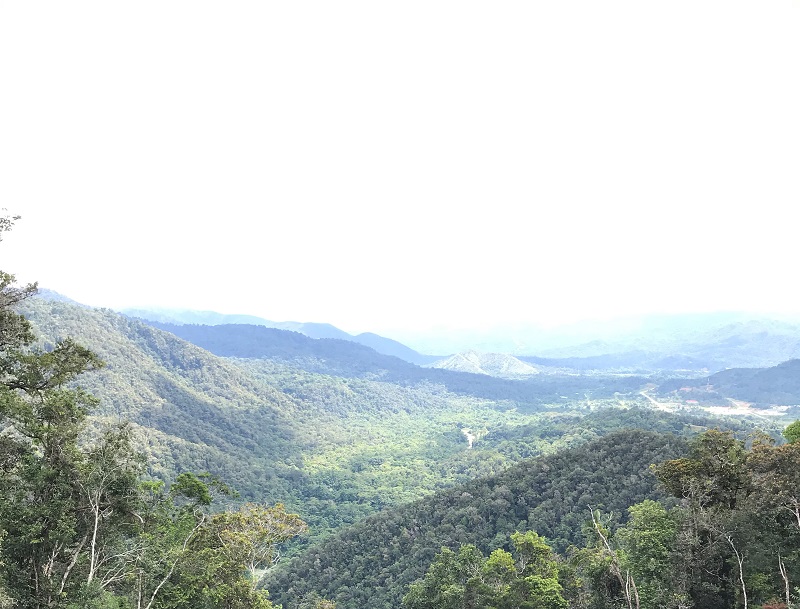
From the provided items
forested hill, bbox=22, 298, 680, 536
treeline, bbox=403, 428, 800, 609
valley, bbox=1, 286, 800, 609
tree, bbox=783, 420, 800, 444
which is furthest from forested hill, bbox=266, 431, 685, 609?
forested hill, bbox=22, 298, 680, 536

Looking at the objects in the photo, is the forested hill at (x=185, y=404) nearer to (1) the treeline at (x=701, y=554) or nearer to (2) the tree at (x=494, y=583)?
(2) the tree at (x=494, y=583)

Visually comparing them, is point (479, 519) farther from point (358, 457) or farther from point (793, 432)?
point (358, 457)

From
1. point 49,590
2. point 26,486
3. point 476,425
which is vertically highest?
point 26,486

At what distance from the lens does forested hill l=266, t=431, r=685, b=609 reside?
179 feet

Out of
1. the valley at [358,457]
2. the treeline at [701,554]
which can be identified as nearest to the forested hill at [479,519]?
the valley at [358,457]

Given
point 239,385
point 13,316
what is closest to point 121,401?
point 239,385

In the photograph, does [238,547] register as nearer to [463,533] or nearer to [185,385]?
[463,533]

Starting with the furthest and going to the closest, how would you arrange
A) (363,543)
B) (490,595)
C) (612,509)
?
(363,543), (612,509), (490,595)

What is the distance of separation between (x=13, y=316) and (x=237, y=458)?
412 ft

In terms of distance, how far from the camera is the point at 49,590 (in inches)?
505

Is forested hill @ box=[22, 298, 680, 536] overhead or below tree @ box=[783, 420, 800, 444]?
below

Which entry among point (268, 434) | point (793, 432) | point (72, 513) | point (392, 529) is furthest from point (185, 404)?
point (793, 432)

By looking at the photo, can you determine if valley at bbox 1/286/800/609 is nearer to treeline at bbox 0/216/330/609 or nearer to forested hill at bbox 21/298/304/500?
forested hill at bbox 21/298/304/500

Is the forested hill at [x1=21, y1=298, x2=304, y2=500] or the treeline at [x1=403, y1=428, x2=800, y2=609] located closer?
the treeline at [x1=403, y1=428, x2=800, y2=609]
